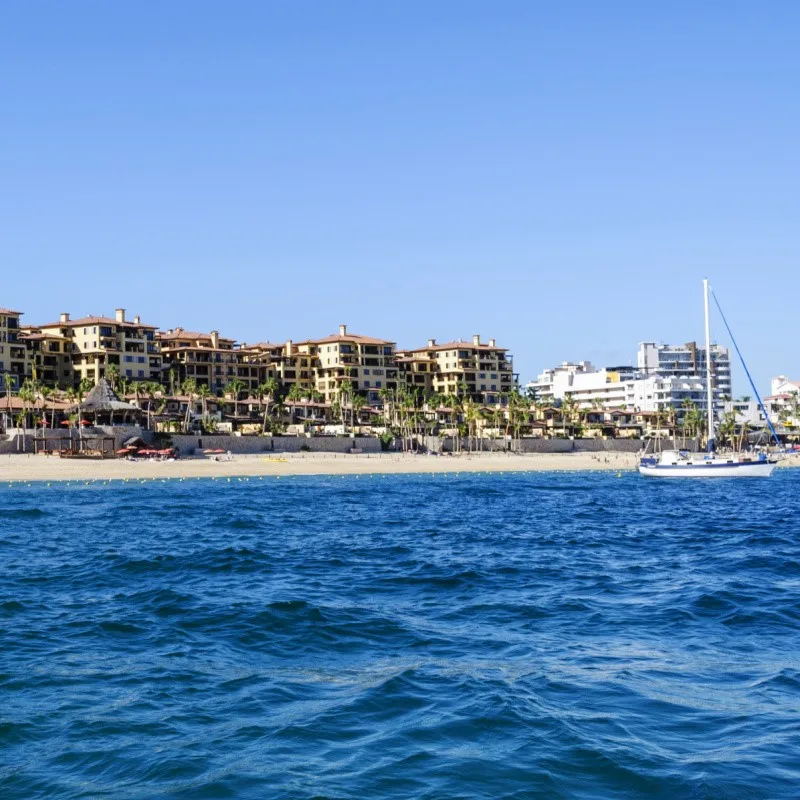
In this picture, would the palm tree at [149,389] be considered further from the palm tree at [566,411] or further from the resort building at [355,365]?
the palm tree at [566,411]

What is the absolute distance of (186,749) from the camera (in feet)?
34.4

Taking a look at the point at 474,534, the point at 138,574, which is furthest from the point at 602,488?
the point at 138,574

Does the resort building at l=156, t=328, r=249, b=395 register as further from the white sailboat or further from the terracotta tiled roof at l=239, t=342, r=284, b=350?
the white sailboat

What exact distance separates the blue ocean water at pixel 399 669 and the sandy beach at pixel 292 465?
184 ft

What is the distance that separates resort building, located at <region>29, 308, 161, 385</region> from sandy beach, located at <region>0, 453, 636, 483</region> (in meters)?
39.4

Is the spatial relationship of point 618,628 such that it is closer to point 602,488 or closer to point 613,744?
point 613,744

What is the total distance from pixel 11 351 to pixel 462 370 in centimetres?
7024

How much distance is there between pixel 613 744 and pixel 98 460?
89.0 m

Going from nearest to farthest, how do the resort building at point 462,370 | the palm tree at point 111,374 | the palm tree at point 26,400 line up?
the palm tree at point 26,400 < the palm tree at point 111,374 < the resort building at point 462,370

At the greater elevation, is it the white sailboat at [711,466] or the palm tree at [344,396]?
the palm tree at [344,396]

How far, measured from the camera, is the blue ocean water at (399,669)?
9.88 m

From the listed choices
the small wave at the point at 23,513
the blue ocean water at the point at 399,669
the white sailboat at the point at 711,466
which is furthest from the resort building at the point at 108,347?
the blue ocean water at the point at 399,669

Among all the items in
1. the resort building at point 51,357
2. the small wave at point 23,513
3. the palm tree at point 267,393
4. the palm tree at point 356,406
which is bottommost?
the small wave at point 23,513

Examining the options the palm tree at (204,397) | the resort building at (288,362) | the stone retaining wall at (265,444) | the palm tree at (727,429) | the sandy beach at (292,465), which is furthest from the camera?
the resort building at (288,362)
